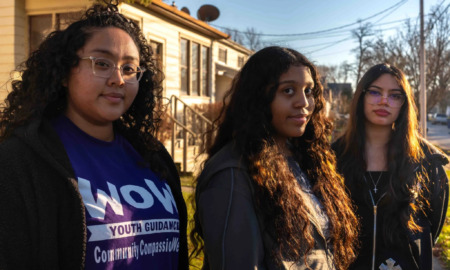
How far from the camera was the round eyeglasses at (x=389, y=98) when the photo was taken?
10.0ft

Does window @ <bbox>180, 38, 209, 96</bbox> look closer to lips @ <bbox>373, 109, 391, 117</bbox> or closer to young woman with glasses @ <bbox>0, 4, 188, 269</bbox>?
lips @ <bbox>373, 109, 391, 117</bbox>

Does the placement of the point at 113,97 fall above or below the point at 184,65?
below

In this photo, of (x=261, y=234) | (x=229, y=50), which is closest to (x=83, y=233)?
(x=261, y=234)

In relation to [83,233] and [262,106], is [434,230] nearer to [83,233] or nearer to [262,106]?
[262,106]

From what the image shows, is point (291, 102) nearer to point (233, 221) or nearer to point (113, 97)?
point (233, 221)

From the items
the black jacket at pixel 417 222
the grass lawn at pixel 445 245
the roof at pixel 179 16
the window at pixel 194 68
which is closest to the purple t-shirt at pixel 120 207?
the black jacket at pixel 417 222

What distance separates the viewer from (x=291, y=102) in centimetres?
192

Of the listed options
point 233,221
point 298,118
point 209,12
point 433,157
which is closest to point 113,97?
point 233,221

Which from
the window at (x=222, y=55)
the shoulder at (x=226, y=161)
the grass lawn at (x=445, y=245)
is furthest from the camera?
the window at (x=222, y=55)

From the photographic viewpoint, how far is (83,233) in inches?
59.2

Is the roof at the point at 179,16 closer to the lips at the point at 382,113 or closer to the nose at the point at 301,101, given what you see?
the lips at the point at 382,113

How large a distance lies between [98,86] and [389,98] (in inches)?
87.6

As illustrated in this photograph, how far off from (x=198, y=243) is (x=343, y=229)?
2.60ft

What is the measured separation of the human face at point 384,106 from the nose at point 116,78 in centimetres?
204
